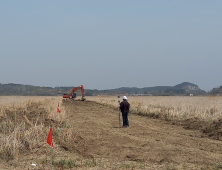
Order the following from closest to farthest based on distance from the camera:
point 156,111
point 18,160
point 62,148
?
point 18,160 < point 62,148 < point 156,111

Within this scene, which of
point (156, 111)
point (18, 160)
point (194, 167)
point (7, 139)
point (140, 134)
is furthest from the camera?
point (156, 111)

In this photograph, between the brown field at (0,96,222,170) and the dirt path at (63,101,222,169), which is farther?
the dirt path at (63,101,222,169)

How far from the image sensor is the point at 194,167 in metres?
9.23

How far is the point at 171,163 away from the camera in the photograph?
381 inches

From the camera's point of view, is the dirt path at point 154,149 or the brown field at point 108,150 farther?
the dirt path at point 154,149

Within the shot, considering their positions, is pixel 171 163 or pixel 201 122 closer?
pixel 171 163

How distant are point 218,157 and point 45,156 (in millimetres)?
4907

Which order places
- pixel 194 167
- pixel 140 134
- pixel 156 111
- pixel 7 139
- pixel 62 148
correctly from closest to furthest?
pixel 194 167, pixel 7 139, pixel 62 148, pixel 140 134, pixel 156 111

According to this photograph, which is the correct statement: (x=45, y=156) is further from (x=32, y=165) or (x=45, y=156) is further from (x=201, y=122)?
(x=201, y=122)

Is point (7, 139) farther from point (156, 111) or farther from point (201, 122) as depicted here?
point (156, 111)

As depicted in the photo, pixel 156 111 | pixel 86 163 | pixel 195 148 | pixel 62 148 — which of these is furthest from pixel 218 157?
pixel 156 111

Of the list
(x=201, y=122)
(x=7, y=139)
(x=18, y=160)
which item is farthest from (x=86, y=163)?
(x=201, y=122)

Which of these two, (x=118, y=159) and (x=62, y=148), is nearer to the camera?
(x=118, y=159)

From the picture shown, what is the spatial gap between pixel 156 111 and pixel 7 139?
14784 millimetres
